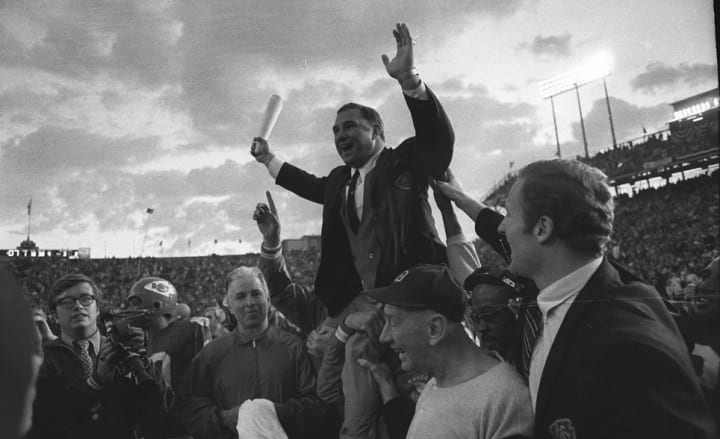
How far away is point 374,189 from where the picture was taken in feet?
5.05

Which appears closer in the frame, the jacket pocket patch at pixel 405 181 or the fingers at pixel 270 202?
the jacket pocket patch at pixel 405 181

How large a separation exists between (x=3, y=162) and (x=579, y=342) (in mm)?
1597

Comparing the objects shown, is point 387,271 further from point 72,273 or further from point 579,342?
point 72,273

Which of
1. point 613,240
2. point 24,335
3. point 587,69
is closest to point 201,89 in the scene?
point 587,69

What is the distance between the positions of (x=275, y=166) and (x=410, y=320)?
2.66ft

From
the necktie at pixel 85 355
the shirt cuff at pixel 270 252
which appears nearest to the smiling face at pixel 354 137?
the shirt cuff at pixel 270 252

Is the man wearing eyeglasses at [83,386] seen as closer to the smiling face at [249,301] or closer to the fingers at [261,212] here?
the smiling face at [249,301]

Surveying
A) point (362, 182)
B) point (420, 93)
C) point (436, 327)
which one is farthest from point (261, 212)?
point (436, 327)

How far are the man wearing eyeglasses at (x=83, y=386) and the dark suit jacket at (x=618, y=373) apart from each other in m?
1.16

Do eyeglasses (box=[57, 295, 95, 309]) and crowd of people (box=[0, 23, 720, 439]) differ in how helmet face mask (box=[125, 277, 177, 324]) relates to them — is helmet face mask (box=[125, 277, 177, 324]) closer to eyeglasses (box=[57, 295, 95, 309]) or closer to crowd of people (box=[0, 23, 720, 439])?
crowd of people (box=[0, 23, 720, 439])

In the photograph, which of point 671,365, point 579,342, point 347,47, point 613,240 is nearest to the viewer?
point 671,365

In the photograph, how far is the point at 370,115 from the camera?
5.23 ft

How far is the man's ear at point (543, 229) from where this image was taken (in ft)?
3.07

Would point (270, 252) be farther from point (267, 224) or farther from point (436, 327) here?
point (436, 327)
